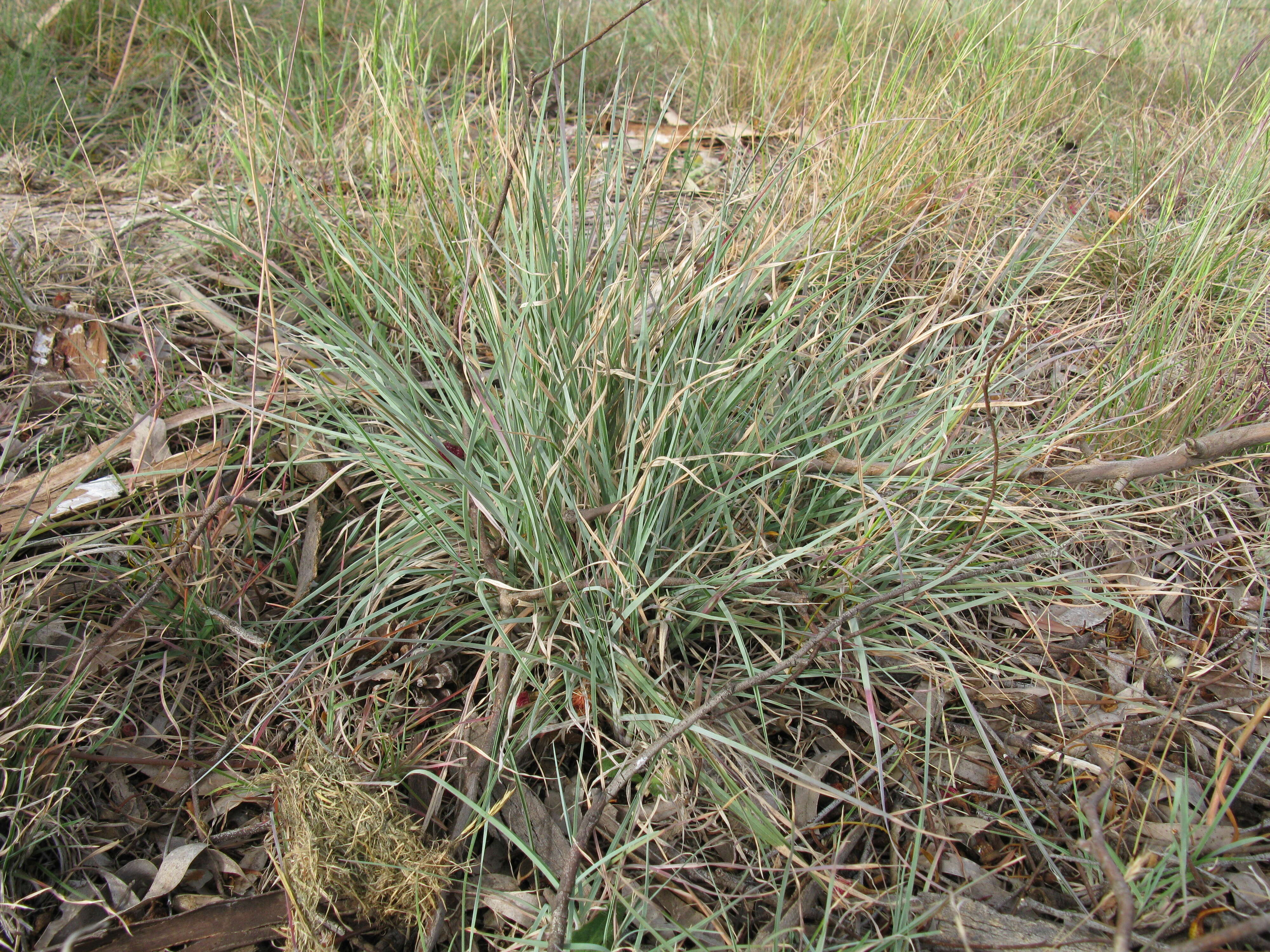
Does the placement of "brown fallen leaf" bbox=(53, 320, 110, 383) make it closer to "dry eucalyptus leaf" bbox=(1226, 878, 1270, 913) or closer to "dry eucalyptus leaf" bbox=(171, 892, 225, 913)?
"dry eucalyptus leaf" bbox=(171, 892, 225, 913)

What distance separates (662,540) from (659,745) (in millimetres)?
480

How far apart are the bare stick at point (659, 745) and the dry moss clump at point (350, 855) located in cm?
24

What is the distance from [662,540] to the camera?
1.51 meters

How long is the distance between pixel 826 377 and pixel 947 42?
1801 mm

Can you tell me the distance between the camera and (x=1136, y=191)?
2.47 m

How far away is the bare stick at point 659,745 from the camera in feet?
3.36

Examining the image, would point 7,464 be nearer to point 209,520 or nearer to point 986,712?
point 209,520

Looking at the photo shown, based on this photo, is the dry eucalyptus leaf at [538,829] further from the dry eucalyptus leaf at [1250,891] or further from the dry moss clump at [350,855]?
the dry eucalyptus leaf at [1250,891]

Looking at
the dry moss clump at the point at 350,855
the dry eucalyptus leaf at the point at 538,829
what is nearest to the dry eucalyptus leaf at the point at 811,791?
the dry eucalyptus leaf at the point at 538,829

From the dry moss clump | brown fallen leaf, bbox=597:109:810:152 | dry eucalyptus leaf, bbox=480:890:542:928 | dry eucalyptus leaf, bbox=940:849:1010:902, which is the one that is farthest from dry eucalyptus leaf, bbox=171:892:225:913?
brown fallen leaf, bbox=597:109:810:152

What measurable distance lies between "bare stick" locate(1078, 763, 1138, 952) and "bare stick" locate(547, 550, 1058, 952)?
0.37 metres

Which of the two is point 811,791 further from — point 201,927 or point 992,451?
point 201,927

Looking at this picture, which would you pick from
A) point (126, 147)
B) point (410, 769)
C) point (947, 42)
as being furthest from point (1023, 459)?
point (126, 147)

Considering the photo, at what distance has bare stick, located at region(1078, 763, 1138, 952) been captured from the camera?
2.72 feet
